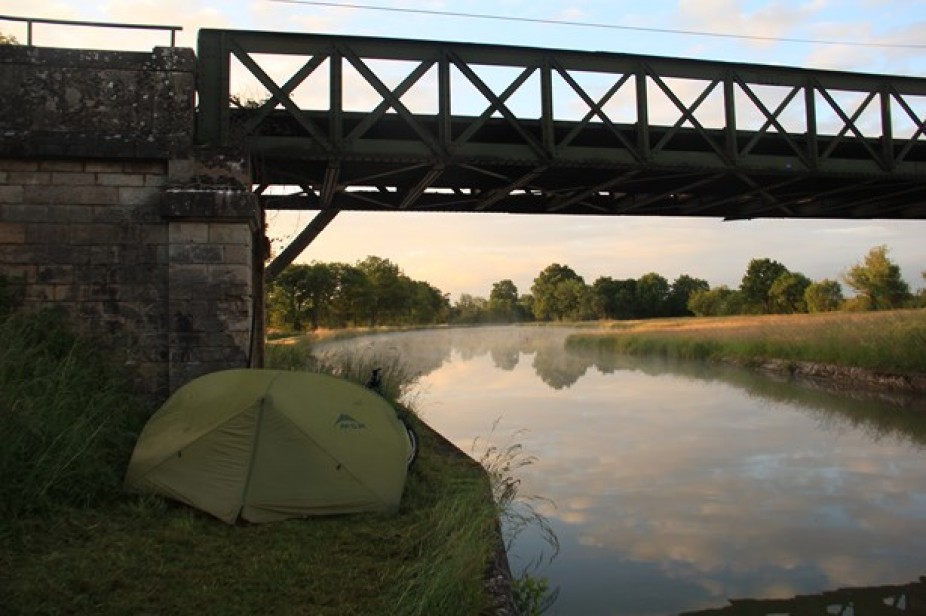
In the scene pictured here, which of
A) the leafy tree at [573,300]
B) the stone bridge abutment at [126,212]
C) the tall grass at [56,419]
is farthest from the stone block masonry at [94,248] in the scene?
the leafy tree at [573,300]

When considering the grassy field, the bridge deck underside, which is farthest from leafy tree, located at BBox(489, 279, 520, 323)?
the bridge deck underside

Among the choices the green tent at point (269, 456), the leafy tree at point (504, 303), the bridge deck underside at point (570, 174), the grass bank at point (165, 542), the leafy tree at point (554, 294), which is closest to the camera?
the grass bank at point (165, 542)

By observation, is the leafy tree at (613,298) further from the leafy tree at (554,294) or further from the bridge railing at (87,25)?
the bridge railing at (87,25)

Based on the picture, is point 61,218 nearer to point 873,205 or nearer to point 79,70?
point 79,70

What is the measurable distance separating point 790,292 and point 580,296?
1766 inches

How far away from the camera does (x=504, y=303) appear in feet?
566

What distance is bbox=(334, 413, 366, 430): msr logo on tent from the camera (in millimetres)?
6520

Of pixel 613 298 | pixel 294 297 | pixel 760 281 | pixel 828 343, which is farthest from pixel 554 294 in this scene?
pixel 828 343

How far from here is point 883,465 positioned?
11.2m

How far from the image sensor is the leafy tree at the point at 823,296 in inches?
2980

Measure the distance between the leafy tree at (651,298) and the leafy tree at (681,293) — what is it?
1040mm

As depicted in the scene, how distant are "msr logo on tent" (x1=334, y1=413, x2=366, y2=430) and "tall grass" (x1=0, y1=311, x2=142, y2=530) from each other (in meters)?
2.02

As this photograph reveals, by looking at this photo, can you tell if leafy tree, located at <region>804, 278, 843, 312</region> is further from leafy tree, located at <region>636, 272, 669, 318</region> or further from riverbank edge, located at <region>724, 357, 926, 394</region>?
riverbank edge, located at <region>724, 357, 926, 394</region>

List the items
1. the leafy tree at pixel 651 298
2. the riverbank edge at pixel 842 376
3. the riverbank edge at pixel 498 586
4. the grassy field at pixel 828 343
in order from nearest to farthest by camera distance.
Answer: the riverbank edge at pixel 498 586 → the riverbank edge at pixel 842 376 → the grassy field at pixel 828 343 → the leafy tree at pixel 651 298
